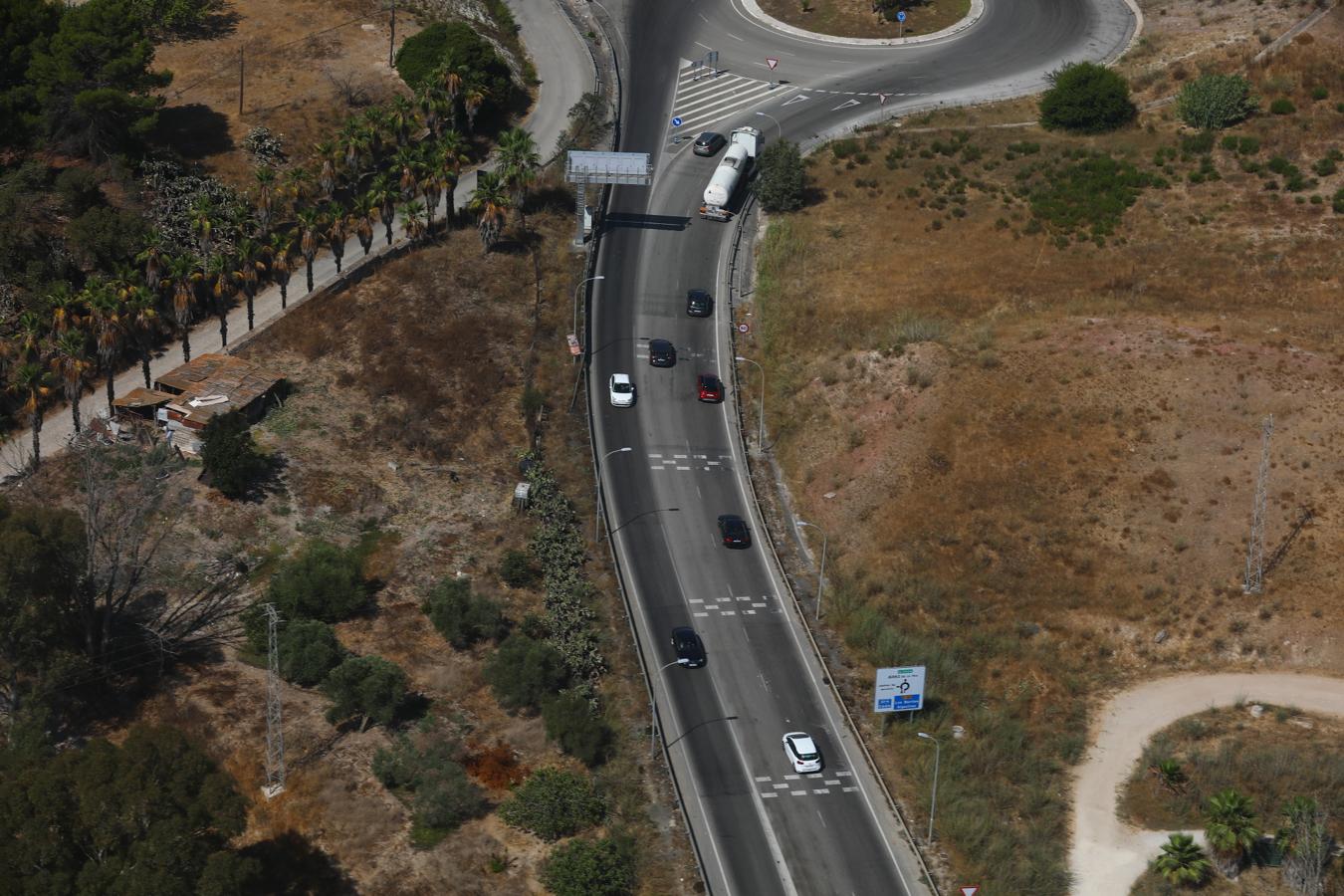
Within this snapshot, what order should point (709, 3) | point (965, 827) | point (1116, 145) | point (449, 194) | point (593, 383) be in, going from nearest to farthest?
point (965, 827) → point (593, 383) → point (449, 194) → point (1116, 145) → point (709, 3)

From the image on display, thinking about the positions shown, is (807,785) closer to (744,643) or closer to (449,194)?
(744,643)

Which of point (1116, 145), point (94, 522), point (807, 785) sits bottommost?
point (807, 785)

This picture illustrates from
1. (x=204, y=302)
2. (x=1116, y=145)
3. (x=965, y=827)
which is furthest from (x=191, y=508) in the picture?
(x=1116, y=145)

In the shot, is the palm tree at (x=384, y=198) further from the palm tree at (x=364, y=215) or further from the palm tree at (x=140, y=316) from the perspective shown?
the palm tree at (x=140, y=316)

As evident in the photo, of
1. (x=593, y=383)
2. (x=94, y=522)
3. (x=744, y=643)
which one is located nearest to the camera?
(x=94, y=522)

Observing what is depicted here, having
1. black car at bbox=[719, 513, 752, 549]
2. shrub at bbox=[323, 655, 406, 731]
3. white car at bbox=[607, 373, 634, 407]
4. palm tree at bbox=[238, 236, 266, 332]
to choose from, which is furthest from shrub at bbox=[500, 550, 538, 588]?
palm tree at bbox=[238, 236, 266, 332]

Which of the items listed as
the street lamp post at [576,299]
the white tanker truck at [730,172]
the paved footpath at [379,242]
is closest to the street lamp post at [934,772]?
the street lamp post at [576,299]

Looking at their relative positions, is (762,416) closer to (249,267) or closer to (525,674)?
(525,674)

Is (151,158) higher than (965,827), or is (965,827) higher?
(151,158)
